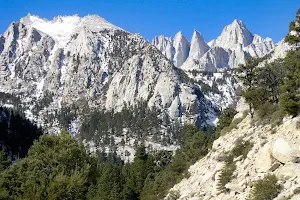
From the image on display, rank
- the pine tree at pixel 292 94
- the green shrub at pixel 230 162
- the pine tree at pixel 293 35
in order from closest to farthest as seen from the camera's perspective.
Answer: the green shrub at pixel 230 162 → the pine tree at pixel 292 94 → the pine tree at pixel 293 35

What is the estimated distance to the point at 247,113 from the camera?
51.4 meters

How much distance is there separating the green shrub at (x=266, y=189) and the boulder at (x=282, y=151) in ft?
5.62

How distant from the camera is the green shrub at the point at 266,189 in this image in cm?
1948

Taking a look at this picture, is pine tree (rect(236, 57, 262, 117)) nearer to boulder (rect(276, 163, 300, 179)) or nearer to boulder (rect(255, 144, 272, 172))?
boulder (rect(255, 144, 272, 172))

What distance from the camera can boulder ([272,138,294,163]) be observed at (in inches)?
845

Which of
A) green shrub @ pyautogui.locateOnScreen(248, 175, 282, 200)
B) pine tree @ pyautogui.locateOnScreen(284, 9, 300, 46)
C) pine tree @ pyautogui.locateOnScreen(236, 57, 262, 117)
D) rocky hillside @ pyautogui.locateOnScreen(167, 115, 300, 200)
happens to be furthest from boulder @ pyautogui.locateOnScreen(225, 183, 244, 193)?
pine tree @ pyautogui.locateOnScreen(236, 57, 262, 117)

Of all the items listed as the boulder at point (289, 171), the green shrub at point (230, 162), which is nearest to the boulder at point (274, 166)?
the boulder at point (289, 171)

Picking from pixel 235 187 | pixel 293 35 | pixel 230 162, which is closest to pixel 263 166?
pixel 235 187

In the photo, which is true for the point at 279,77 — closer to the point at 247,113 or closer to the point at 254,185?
the point at 247,113

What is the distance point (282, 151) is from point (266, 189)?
10.9 feet

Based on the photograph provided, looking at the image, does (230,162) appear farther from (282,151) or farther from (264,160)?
(282,151)

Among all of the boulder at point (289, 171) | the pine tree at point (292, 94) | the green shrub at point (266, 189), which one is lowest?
the green shrub at point (266, 189)

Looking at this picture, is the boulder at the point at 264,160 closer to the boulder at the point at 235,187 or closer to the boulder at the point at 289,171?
the boulder at the point at 289,171

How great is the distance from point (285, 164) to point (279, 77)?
34561 mm
